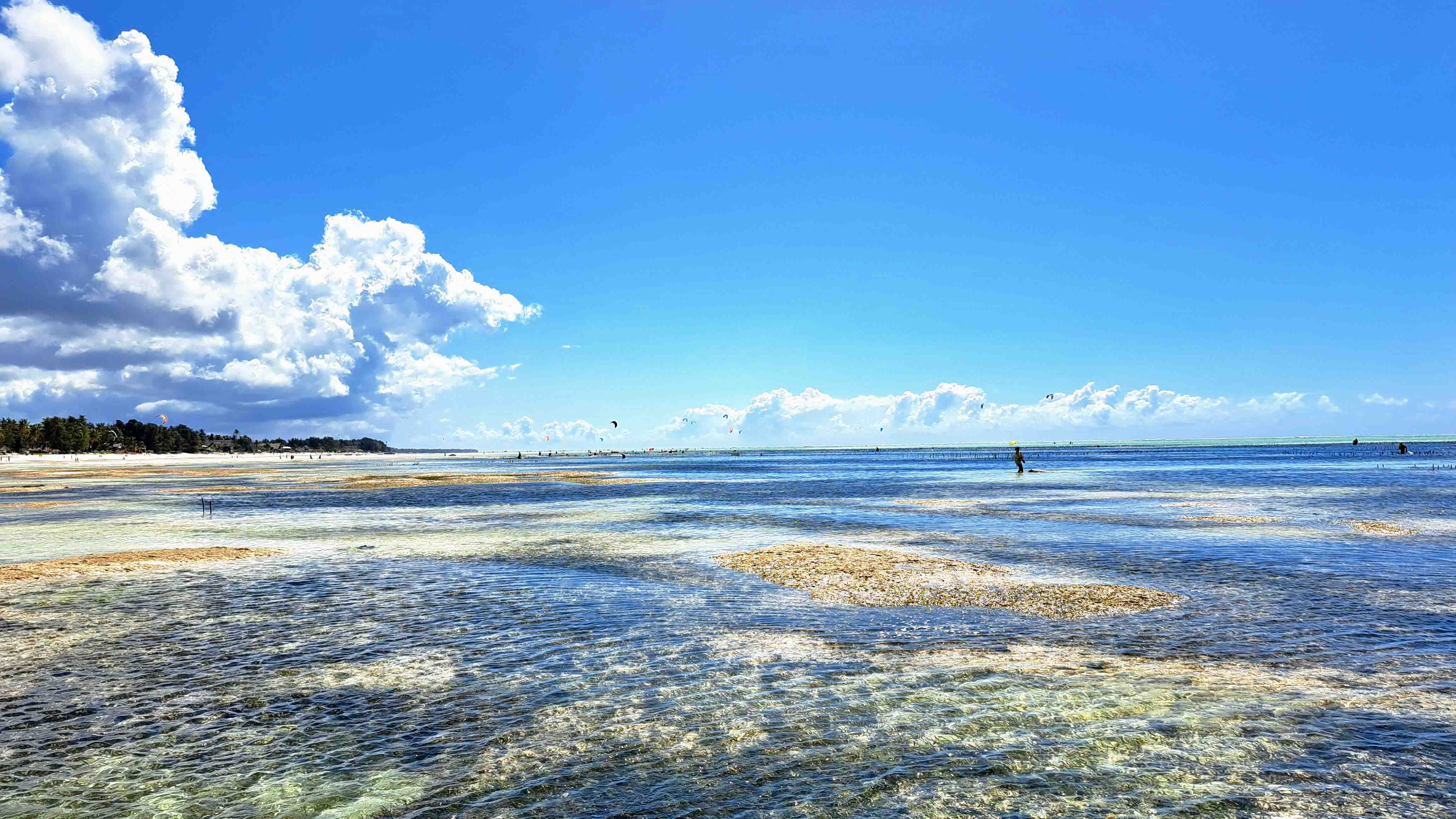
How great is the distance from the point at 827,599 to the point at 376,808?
43.0ft

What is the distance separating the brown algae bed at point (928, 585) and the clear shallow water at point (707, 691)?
3.46ft

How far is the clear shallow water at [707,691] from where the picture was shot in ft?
29.5

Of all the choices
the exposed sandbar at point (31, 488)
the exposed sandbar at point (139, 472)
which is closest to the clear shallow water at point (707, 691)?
the exposed sandbar at point (31, 488)

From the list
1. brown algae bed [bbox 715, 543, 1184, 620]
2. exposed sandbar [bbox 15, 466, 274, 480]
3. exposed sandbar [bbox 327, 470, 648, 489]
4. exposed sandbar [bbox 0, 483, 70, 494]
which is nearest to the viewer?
brown algae bed [bbox 715, 543, 1184, 620]

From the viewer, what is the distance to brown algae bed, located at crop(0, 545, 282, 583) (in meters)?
24.3

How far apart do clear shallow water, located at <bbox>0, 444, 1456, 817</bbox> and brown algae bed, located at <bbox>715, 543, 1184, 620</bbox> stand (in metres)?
1.06

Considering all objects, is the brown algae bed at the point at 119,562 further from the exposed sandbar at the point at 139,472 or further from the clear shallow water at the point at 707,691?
the exposed sandbar at the point at 139,472

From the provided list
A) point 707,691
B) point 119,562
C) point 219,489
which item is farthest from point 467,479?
point 707,691

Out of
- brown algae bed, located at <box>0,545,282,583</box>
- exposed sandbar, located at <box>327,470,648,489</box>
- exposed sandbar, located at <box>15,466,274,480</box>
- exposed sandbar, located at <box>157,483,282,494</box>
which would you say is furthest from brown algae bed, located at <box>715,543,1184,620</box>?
exposed sandbar, located at <box>15,466,274,480</box>

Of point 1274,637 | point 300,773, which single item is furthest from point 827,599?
point 300,773

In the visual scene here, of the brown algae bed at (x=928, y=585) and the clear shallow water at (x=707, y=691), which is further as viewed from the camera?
the brown algae bed at (x=928, y=585)

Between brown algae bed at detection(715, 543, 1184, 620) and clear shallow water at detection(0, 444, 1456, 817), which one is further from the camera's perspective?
brown algae bed at detection(715, 543, 1184, 620)

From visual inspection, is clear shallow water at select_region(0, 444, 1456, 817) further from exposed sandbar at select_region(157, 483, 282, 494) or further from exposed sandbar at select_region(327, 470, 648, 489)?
exposed sandbar at select_region(327, 470, 648, 489)

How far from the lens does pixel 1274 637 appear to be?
51.2ft
